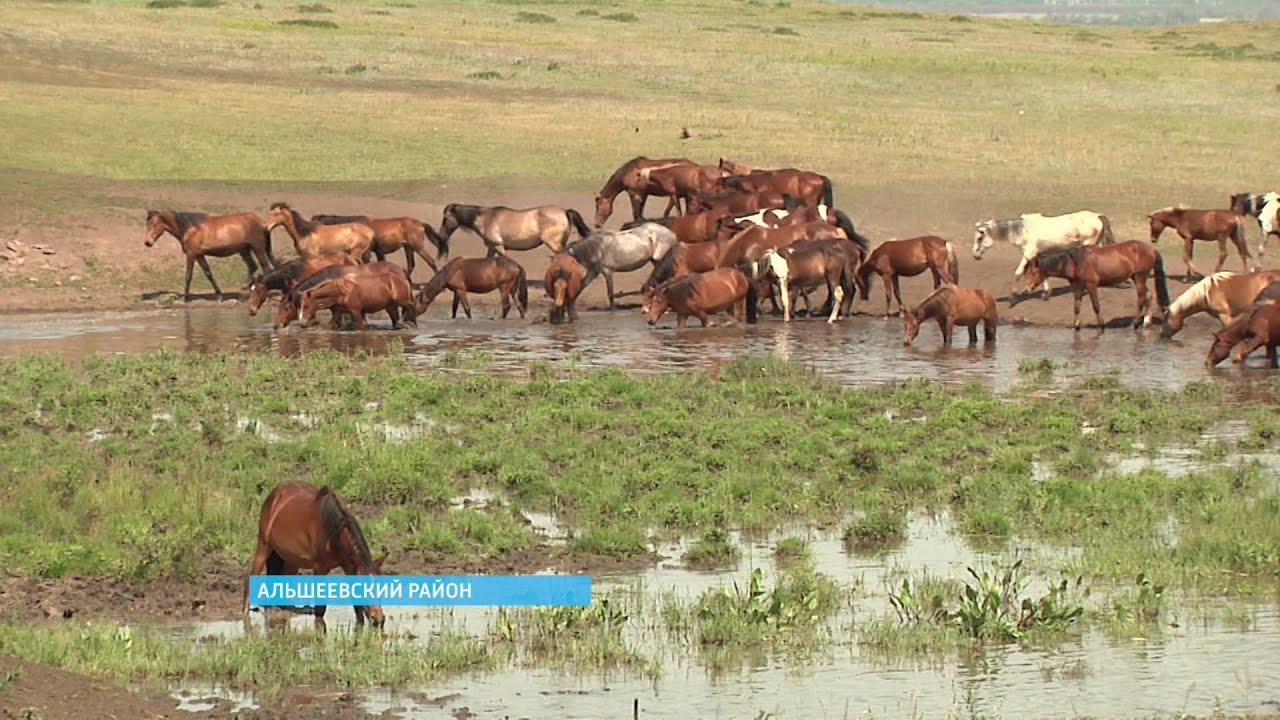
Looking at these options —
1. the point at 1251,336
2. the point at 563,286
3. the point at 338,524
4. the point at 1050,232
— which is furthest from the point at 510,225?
the point at 338,524

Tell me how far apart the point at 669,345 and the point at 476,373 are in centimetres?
319

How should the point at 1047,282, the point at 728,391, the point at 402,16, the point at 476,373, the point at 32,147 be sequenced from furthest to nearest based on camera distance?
1. the point at 402,16
2. the point at 32,147
3. the point at 1047,282
4. the point at 476,373
5. the point at 728,391

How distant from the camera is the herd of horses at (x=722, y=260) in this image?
23016 mm

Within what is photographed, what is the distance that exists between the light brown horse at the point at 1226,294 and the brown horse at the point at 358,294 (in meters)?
8.82

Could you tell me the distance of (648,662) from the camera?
10.1m

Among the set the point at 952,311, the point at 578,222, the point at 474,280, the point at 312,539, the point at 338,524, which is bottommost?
the point at 474,280

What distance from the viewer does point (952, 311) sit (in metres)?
21.8

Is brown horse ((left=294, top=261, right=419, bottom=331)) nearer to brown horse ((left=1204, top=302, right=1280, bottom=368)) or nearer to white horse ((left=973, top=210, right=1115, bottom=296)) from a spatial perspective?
white horse ((left=973, top=210, right=1115, bottom=296))

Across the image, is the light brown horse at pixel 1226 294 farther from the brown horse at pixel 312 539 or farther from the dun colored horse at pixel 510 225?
the brown horse at pixel 312 539

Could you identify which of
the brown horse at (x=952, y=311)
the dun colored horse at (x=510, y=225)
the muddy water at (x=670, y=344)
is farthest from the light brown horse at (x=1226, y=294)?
the dun colored horse at (x=510, y=225)

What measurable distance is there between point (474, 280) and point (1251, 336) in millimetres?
9498

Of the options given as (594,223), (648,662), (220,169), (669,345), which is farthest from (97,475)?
(220,169)

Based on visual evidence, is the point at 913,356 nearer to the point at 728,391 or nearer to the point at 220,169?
the point at 728,391

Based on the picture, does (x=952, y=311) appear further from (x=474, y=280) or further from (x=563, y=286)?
(x=474, y=280)
